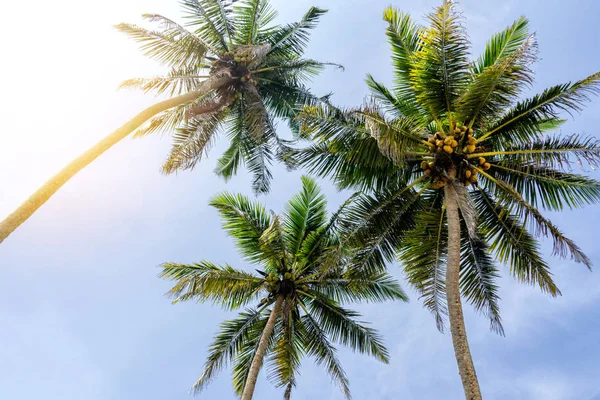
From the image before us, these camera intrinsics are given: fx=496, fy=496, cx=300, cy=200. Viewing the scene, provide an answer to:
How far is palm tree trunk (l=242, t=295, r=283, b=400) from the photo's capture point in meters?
10.6

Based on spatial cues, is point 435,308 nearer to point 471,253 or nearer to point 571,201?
point 471,253

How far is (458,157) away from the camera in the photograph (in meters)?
9.98

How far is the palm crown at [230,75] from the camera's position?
46.0ft

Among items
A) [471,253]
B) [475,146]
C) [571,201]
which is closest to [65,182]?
[475,146]

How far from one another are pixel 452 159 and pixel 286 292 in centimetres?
547

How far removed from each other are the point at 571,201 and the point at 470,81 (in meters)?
3.34

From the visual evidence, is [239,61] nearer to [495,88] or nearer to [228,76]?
[228,76]

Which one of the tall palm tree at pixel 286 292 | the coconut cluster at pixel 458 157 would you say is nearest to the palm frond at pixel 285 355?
the tall palm tree at pixel 286 292

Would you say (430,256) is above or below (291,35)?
below

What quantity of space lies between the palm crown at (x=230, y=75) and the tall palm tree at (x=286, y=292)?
2823mm

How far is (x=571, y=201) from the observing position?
1052 centimetres

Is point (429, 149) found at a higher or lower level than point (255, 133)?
lower

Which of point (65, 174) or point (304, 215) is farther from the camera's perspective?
point (304, 215)

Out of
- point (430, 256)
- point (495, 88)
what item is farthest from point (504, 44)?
point (430, 256)
